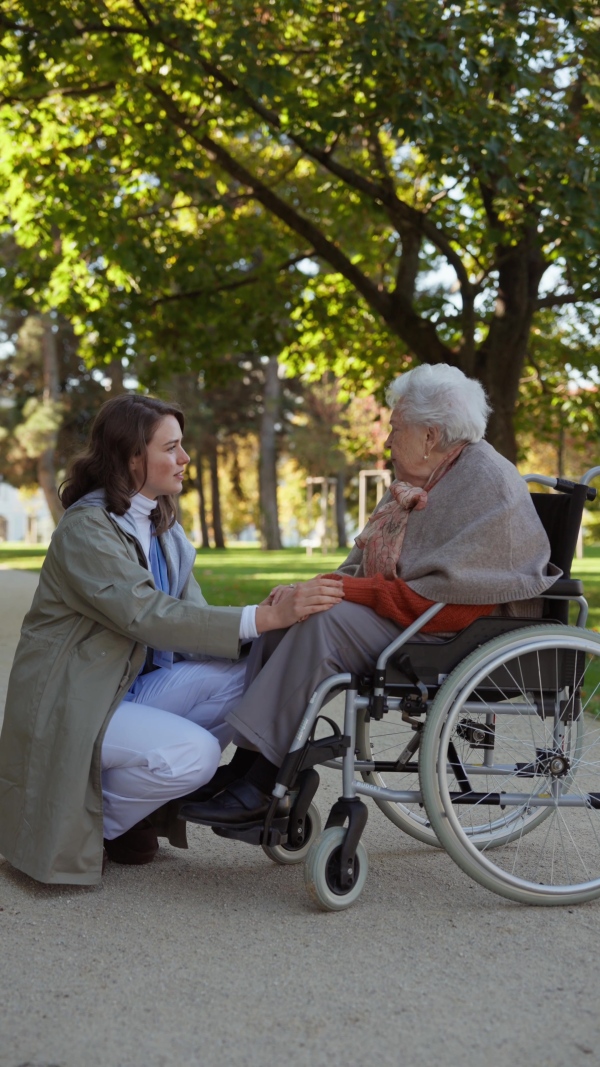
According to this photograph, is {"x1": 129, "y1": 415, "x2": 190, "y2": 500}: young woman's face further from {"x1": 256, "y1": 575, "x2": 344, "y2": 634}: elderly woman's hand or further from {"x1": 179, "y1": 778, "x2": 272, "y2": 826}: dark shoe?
{"x1": 179, "y1": 778, "x2": 272, "y2": 826}: dark shoe

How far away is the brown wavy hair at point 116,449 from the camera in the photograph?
3.51m

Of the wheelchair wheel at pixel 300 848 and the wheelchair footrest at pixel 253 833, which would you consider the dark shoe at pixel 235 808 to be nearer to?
the wheelchair footrest at pixel 253 833

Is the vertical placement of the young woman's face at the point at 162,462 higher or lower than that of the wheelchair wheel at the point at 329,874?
higher

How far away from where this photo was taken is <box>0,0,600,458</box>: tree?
9.14 m

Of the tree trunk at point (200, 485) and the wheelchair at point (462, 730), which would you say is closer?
the wheelchair at point (462, 730)

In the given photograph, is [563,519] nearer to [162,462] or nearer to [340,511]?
[162,462]

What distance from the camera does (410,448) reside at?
3422mm

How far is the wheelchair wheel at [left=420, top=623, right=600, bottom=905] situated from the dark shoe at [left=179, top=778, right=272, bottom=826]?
17.4 inches

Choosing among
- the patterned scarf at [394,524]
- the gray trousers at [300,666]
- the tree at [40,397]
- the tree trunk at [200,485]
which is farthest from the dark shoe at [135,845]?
the tree trunk at [200,485]

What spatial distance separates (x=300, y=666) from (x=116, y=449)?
0.90 m

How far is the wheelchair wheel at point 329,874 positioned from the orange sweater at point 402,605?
0.59 meters

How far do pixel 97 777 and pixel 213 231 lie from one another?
11455mm

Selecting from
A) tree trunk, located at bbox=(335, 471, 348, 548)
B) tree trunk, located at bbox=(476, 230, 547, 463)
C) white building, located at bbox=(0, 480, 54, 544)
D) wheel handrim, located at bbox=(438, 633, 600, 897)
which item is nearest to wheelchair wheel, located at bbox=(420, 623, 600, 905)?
wheel handrim, located at bbox=(438, 633, 600, 897)

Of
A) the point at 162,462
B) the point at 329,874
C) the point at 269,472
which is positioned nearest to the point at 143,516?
the point at 162,462
